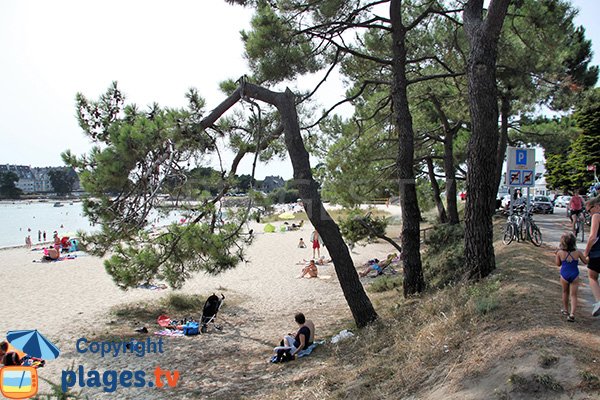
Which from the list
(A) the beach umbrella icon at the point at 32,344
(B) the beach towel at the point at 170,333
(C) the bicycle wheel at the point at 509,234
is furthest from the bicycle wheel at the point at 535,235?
(A) the beach umbrella icon at the point at 32,344

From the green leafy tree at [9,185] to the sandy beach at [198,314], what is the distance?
84846mm

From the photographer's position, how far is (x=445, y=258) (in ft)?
34.7

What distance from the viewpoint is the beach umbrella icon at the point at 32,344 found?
7070 mm

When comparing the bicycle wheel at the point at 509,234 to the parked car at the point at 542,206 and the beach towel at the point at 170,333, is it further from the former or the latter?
the parked car at the point at 542,206

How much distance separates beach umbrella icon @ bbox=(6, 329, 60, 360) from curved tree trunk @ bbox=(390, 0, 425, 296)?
6924mm

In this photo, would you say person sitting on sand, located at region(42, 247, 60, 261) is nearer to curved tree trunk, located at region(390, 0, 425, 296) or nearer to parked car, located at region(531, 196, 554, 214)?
curved tree trunk, located at region(390, 0, 425, 296)

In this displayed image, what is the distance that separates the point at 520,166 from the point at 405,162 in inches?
116

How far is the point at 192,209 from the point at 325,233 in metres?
2.39

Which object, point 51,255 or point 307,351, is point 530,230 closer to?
point 307,351

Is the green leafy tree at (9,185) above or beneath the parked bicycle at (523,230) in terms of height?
above

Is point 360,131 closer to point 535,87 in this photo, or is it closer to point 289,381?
point 535,87

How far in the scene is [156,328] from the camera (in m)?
11.0

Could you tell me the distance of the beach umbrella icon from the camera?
707 cm

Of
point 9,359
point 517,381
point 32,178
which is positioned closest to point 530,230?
point 517,381
